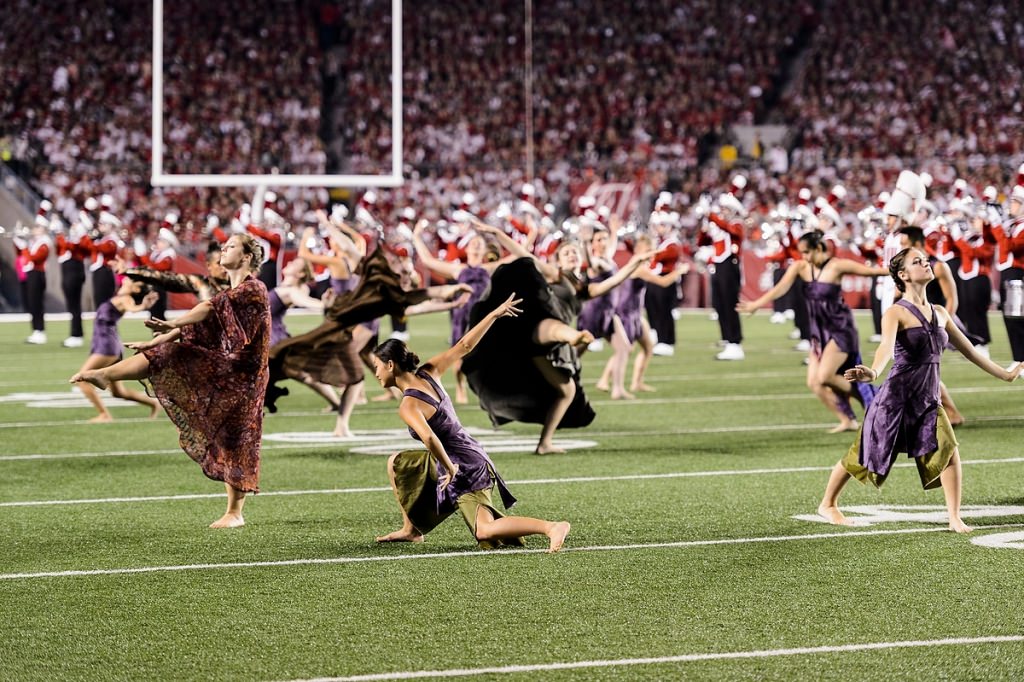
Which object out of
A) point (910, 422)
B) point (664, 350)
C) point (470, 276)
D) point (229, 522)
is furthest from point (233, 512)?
point (664, 350)

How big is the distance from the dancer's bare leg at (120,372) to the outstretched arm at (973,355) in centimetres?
347

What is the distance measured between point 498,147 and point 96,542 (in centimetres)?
3226

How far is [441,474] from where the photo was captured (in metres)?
6.85

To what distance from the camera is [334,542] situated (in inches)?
289

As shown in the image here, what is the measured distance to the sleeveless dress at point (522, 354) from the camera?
1030 cm

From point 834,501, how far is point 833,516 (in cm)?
8

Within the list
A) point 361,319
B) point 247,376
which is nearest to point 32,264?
point 361,319

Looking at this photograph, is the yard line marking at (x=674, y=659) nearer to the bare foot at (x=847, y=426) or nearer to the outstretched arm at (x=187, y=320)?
the outstretched arm at (x=187, y=320)

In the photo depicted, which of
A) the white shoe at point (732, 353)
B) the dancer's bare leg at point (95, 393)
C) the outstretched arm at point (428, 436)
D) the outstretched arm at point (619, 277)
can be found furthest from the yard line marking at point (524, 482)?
the white shoe at point (732, 353)

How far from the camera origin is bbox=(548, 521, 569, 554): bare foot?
687cm

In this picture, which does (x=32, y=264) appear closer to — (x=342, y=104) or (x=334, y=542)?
(x=342, y=104)

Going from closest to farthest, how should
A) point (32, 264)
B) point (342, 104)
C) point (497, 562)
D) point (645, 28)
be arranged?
point (497, 562) < point (32, 264) < point (342, 104) < point (645, 28)

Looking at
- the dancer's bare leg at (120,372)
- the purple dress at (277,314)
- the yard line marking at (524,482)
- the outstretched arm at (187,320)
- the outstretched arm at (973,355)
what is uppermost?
the outstretched arm at (187,320)

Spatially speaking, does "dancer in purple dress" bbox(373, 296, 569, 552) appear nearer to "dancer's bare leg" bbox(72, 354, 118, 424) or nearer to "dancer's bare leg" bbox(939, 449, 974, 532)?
"dancer's bare leg" bbox(939, 449, 974, 532)
